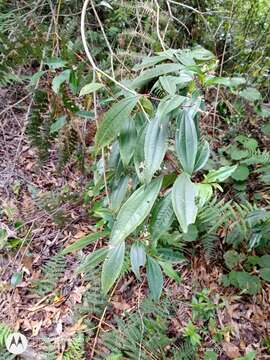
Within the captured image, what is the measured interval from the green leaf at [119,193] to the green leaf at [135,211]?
0.65ft

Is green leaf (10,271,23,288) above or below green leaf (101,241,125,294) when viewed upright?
below

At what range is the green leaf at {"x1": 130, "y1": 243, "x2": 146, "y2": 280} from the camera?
0.88m

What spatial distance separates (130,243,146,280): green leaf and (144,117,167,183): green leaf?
28cm

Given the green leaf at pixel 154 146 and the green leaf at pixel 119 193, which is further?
the green leaf at pixel 119 193

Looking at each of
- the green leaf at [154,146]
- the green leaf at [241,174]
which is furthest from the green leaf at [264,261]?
the green leaf at [154,146]

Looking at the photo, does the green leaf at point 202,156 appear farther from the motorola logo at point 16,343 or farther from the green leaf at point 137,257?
the motorola logo at point 16,343

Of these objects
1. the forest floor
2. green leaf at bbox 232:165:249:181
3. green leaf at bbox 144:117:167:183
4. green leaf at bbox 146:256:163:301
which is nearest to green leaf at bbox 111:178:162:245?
green leaf at bbox 144:117:167:183

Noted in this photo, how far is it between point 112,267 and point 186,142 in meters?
0.28

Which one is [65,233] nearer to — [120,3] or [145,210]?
[120,3]

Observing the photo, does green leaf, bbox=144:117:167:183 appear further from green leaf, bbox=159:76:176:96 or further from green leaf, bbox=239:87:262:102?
green leaf, bbox=239:87:262:102

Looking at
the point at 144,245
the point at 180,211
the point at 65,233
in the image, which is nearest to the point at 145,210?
the point at 180,211

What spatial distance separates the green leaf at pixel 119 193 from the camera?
886mm

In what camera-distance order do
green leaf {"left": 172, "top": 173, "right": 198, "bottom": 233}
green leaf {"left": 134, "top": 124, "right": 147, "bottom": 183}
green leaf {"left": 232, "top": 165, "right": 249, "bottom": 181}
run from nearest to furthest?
A: green leaf {"left": 172, "top": 173, "right": 198, "bottom": 233} → green leaf {"left": 134, "top": 124, "right": 147, "bottom": 183} → green leaf {"left": 232, "top": 165, "right": 249, "bottom": 181}

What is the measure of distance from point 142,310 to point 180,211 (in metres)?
1.18
